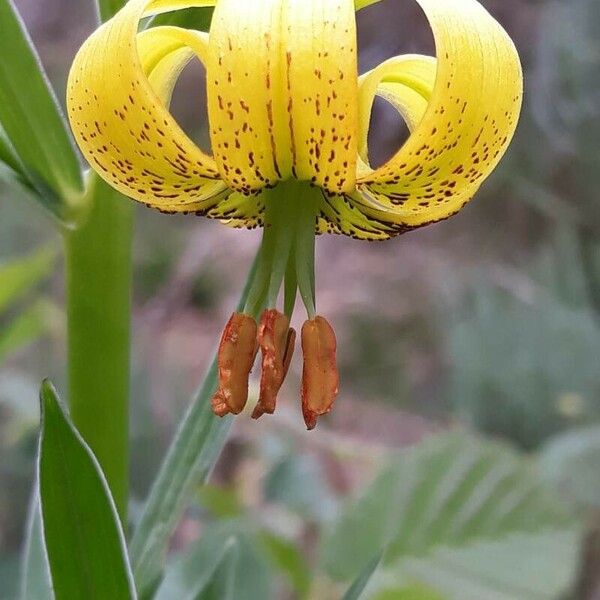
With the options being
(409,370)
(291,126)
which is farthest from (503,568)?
(409,370)

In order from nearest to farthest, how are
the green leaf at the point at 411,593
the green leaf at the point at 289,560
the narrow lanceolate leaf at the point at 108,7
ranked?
the narrow lanceolate leaf at the point at 108,7 → the green leaf at the point at 411,593 → the green leaf at the point at 289,560

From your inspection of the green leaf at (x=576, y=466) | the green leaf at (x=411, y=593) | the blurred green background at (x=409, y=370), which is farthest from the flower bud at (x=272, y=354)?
the green leaf at (x=576, y=466)

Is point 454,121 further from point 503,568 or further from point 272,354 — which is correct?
point 503,568

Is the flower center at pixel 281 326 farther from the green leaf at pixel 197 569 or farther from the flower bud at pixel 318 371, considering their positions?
the green leaf at pixel 197 569

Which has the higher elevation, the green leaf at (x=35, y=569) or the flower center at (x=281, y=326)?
the flower center at (x=281, y=326)

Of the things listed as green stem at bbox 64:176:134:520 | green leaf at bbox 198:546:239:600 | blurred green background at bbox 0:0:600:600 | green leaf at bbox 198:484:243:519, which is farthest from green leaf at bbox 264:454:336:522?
green stem at bbox 64:176:134:520
